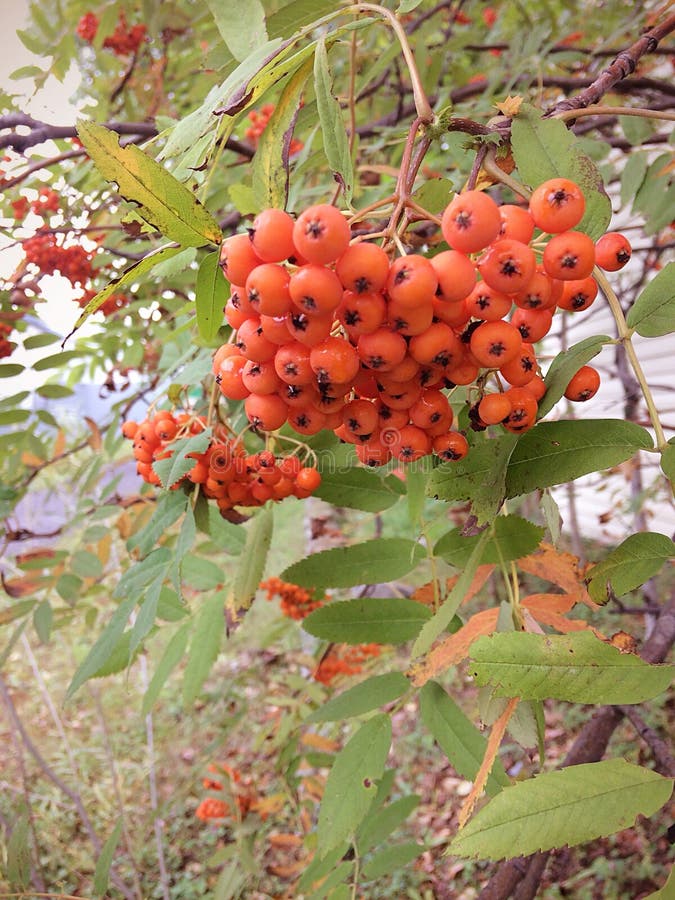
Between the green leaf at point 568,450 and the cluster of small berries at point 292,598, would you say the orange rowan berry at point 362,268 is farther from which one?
the cluster of small berries at point 292,598

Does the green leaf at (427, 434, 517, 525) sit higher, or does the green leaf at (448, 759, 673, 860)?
the green leaf at (427, 434, 517, 525)

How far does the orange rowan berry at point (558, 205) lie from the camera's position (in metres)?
0.73

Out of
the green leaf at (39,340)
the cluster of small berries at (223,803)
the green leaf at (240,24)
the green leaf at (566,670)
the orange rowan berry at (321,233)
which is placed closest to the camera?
the orange rowan berry at (321,233)

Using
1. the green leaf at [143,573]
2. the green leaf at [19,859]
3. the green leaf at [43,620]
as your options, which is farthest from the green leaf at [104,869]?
the green leaf at [43,620]

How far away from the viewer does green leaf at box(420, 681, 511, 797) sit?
1.14 m

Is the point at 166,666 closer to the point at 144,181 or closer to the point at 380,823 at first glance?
the point at 380,823

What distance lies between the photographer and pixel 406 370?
29.8 inches

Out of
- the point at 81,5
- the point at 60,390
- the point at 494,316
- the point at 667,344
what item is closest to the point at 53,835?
the point at 60,390

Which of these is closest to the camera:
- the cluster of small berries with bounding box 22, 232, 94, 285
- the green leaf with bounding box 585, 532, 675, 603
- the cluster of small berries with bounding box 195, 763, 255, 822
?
the green leaf with bounding box 585, 532, 675, 603

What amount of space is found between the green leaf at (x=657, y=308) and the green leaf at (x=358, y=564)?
612 millimetres

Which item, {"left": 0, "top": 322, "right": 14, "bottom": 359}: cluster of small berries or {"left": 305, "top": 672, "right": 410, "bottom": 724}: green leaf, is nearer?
{"left": 305, "top": 672, "right": 410, "bottom": 724}: green leaf

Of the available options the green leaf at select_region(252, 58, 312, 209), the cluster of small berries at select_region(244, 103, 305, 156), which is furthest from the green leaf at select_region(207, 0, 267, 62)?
the cluster of small berries at select_region(244, 103, 305, 156)

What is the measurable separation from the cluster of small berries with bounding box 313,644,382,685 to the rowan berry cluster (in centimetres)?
195

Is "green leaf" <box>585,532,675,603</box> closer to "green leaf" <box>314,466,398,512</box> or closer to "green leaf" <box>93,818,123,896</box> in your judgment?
"green leaf" <box>314,466,398,512</box>
